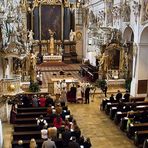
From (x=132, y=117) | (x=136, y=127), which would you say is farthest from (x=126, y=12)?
(x=136, y=127)

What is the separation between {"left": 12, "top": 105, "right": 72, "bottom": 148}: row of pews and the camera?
34.8 feet

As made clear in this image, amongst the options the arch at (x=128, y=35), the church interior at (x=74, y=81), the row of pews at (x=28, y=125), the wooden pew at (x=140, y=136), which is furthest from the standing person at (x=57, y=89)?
the wooden pew at (x=140, y=136)

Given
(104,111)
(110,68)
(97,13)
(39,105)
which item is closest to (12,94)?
(39,105)

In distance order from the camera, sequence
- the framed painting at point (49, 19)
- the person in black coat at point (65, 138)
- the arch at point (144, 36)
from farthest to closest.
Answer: the framed painting at point (49, 19)
the arch at point (144, 36)
the person in black coat at point (65, 138)

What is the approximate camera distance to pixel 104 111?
53.8 ft

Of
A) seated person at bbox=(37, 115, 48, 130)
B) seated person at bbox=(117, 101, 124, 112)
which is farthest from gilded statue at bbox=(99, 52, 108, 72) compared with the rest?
seated person at bbox=(37, 115, 48, 130)

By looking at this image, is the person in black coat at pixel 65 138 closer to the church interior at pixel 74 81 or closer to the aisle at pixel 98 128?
the church interior at pixel 74 81

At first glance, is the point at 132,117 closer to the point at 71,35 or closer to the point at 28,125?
the point at 28,125

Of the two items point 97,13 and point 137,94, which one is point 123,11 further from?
point 97,13

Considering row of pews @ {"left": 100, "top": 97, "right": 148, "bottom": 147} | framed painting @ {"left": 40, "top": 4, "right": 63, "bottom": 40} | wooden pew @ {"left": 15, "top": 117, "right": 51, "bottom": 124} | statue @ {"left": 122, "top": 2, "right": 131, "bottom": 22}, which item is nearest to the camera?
row of pews @ {"left": 100, "top": 97, "right": 148, "bottom": 147}

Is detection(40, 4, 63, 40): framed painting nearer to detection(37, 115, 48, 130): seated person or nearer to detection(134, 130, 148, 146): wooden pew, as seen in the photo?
detection(37, 115, 48, 130): seated person

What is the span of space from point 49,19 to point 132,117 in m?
22.5

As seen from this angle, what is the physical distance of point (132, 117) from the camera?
43.7 ft

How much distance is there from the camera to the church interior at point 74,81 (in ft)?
39.6
